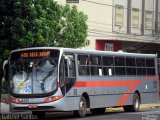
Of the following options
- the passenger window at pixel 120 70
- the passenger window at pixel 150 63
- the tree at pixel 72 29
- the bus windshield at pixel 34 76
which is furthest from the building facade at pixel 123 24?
the bus windshield at pixel 34 76

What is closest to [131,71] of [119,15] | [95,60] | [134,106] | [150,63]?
[134,106]

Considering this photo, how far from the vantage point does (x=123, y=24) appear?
44.8 m

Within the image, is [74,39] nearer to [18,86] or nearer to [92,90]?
[92,90]

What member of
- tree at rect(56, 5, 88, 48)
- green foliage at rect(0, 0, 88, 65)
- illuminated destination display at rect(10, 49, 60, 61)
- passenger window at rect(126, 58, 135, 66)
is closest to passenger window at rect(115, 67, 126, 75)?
passenger window at rect(126, 58, 135, 66)

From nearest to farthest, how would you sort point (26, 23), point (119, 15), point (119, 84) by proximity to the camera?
point (26, 23) < point (119, 84) < point (119, 15)

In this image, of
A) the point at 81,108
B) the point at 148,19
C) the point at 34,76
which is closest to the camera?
the point at 34,76

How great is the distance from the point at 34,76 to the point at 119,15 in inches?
901

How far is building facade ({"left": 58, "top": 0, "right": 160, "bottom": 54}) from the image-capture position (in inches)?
1642

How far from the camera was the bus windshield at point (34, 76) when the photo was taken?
22.3m

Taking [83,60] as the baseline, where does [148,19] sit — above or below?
above

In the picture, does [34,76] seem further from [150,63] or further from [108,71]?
[150,63]

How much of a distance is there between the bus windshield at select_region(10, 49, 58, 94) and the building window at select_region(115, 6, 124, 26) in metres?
21.9

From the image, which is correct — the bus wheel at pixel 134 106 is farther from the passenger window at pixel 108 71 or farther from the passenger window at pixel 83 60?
the passenger window at pixel 83 60

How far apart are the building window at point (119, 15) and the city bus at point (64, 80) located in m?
16.3
